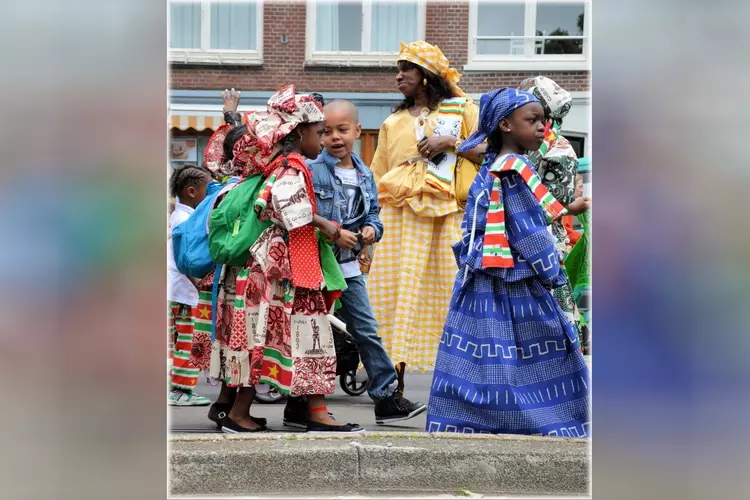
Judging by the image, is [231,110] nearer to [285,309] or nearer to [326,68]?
[285,309]

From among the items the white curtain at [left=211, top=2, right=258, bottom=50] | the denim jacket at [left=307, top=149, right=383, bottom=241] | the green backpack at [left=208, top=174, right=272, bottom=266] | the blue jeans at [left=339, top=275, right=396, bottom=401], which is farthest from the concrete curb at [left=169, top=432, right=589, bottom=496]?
the white curtain at [left=211, top=2, right=258, bottom=50]

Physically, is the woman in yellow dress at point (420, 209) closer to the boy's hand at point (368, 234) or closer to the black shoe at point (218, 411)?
the boy's hand at point (368, 234)

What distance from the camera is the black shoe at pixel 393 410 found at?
6734 millimetres

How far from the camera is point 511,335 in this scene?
5.49 metres

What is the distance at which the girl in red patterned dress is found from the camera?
5.71 metres

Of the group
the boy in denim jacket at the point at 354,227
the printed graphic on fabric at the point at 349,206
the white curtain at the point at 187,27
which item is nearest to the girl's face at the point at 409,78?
the boy in denim jacket at the point at 354,227

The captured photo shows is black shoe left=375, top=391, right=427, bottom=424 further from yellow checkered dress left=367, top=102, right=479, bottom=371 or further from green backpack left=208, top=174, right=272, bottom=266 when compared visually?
green backpack left=208, top=174, right=272, bottom=266

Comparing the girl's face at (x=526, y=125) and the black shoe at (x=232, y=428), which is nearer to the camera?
the girl's face at (x=526, y=125)

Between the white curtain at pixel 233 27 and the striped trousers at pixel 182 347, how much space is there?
1258 cm

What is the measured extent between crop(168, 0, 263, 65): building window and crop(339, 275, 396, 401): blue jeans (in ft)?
45.9

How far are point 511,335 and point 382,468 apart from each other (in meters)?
1.01

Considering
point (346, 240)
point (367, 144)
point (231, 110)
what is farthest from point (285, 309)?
point (367, 144)
